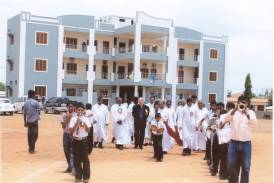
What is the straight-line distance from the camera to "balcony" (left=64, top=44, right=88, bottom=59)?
51406mm

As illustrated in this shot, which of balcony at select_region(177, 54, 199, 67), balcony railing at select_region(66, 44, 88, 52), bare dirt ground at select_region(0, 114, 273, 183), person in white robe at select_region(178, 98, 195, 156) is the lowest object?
bare dirt ground at select_region(0, 114, 273, 183)

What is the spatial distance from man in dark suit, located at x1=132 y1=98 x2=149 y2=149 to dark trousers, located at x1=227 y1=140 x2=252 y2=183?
7.71m

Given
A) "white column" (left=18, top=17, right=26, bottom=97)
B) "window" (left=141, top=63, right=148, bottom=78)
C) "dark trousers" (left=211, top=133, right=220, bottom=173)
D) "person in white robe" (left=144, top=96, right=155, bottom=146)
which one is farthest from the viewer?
"window" (left=141, top=63, right=148, bottom=78)

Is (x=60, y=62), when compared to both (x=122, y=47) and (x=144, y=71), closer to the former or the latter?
(x=122, y=47)

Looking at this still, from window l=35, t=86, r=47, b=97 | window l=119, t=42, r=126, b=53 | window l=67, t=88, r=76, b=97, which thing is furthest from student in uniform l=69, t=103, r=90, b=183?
window l=119, t=42, r=126, b=53

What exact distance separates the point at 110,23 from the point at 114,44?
223cm

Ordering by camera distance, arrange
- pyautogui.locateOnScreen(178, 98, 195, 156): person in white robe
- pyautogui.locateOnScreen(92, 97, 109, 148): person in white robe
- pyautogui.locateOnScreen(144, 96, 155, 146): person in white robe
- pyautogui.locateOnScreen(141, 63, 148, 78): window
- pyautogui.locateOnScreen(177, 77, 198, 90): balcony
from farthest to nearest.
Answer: pyautogui.locateOnScreen(177, 77, 198, 90): balcony, pyautogui.locateOnScreen(141, 63, 148, 78): window, pyautogui.locateOnScreen(144, 96, 155, 146): person in white robe, pyautogui.locateOnScreen(92, 97, 109, 148): person in white robe, pyautogui.locateOnScreen(178, 98, 195, 156): person in white robe

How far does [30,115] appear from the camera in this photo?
14.3 meters

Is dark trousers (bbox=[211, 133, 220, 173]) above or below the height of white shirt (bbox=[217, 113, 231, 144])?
below

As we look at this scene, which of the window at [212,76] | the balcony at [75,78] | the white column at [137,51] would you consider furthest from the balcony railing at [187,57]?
the balcony at [75,78]

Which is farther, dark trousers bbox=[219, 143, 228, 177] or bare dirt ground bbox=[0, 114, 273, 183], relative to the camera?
dark trousers bbox=[219, 143, 228, 177]

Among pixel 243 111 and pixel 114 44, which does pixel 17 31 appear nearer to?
pixel 114 44

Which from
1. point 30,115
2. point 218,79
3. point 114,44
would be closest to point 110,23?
point 114,44

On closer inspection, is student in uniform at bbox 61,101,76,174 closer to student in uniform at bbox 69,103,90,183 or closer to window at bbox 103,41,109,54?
student in uniform at bbox 69,103,90,183
